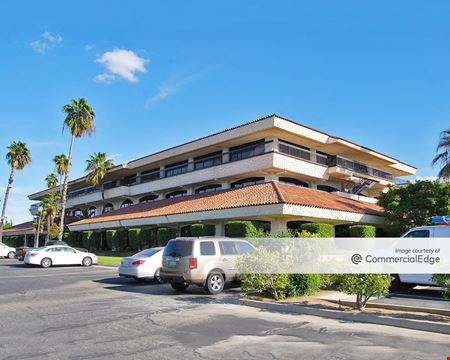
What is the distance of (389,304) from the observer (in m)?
10.9

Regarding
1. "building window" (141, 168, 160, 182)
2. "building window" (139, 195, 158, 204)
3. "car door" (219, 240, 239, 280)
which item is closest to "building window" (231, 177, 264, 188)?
"building window" (141, 168, 160, 182)

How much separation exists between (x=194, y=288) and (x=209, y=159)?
22385 millimetres

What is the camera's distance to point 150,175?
44.8 metres

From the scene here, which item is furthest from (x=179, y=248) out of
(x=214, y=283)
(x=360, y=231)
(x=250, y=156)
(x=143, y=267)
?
(x=250, y=156)

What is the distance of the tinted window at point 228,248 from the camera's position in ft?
46.0

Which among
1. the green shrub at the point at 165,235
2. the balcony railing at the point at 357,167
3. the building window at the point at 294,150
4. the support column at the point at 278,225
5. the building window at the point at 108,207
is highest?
the building window at the point at 294,150

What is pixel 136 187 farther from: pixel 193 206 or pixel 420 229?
pixel 420 229

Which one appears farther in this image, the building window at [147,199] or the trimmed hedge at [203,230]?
the building window at [147,199]

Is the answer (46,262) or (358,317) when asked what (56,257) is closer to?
(46,262)

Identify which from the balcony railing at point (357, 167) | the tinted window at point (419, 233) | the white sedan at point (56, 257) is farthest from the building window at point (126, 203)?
the tinted window at point (419, 233)

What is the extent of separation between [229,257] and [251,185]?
1775 cm

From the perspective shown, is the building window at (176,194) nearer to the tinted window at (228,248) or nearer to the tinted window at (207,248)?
the tinted window at (228,248)

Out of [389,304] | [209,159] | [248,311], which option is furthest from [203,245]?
[209,159]

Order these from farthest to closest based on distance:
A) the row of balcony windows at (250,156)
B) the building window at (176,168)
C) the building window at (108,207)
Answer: the building window at (108,207)
the building window at (176,168)
the row of balcony windows at (250,156)
